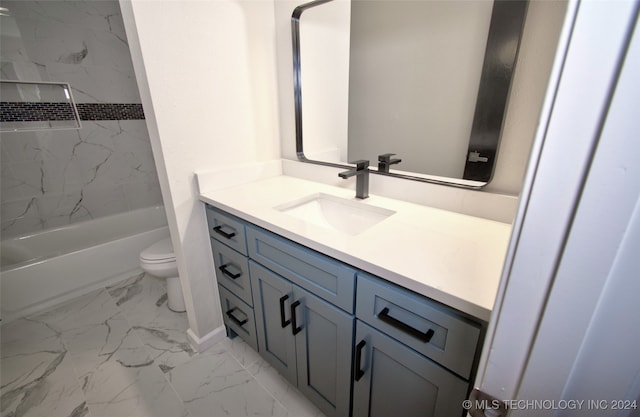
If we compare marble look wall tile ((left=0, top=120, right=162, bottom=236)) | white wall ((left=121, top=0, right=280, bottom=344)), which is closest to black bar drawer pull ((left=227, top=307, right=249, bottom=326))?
white wall ((left=121, top=0, right=280, bottom=344))

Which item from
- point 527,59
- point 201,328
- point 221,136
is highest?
point 527,59

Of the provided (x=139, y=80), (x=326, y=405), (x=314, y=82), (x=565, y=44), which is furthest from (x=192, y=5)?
(x=326, y=405)

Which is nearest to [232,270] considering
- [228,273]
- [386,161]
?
[228,273]

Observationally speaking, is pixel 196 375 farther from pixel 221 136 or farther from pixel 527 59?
pixel 527 59

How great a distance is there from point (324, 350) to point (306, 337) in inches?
3.6

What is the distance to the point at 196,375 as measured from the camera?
1425 mm

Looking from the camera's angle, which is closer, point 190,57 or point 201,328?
point 190,57

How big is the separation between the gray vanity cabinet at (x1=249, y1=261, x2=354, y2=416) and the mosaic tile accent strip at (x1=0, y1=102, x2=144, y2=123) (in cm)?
228

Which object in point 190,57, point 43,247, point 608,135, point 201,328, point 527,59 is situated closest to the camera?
point 608,135

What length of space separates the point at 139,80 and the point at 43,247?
81.7 inches

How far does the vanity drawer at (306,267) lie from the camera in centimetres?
85

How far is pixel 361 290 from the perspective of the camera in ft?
2.63

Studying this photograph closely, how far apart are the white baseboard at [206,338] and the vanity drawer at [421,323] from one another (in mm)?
1159

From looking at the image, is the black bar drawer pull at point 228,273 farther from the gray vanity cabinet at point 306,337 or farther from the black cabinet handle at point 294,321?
the black cabinet handle at point 294,321
